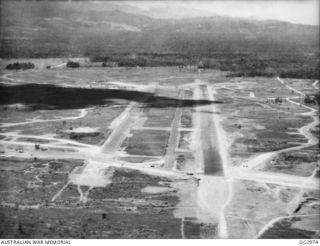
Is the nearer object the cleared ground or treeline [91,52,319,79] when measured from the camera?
the cleared ground

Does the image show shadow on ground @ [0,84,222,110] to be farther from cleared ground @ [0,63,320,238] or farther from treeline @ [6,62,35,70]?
treeline @ [6,62,35,70]

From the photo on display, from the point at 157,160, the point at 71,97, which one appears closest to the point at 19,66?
the point at 71,97

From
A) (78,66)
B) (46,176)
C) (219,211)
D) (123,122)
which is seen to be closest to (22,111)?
(123,122)

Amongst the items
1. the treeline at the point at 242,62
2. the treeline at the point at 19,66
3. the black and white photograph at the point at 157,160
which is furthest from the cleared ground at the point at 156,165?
the treeline at the point at 242,62

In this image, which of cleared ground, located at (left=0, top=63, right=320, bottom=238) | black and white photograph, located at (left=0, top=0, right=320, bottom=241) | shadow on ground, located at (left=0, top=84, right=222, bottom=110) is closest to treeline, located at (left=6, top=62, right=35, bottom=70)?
black and white photograph, located at (left=0, top=0, right=320, bottom=241)

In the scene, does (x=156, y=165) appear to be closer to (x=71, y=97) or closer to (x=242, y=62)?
(x=71, y=97)

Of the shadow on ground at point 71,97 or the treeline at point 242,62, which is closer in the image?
the shadow on ground at point 71,97

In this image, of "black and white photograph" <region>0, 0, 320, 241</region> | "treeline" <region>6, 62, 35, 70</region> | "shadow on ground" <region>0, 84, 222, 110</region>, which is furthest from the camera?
"treeline" <region>6, 62, 35, 70</region>

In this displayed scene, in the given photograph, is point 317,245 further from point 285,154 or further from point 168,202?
point 285,154

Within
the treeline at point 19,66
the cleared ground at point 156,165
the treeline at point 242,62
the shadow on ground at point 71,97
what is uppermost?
the treeline at point 19,66

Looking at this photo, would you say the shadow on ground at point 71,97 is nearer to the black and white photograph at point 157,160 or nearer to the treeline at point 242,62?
the black and white photograph at point 157,160

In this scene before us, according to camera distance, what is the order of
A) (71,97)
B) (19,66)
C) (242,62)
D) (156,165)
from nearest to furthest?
(156,165), (71,97), (19,66), (242,62)

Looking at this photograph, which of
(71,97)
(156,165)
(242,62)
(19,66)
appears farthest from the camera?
(242,62)
